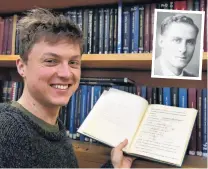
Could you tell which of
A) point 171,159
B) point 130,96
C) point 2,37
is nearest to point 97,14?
point 130,96

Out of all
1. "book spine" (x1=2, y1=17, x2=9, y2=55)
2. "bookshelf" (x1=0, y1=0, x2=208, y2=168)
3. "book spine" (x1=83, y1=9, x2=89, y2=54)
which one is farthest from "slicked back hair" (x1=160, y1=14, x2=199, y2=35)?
"book spine" (x1=2, y1=17, x2=9, y2=55)

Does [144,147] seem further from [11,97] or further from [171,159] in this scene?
[11,97]

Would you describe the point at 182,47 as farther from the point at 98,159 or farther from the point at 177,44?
the point at 98,159

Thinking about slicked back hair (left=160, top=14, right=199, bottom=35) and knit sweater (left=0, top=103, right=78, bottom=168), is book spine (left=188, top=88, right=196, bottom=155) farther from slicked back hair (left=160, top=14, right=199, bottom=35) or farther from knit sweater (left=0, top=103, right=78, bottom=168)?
knit sweater (left=0, top=103, right=78, bottom=168)

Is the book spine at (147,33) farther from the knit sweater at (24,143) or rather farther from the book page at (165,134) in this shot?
the knit sweater at (24,143)

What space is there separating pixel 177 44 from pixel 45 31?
0.44 metres

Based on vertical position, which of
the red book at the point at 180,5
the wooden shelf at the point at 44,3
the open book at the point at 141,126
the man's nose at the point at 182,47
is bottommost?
the open book at the point at 141,126

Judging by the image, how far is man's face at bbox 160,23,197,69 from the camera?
873mm

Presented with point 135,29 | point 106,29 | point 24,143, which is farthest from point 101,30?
point 24,143

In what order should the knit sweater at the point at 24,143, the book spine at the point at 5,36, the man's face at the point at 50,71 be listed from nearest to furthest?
the knit sweater at the point at 24,143 → the man's face at the point at 50,71 → the book spine at the point at 5,36

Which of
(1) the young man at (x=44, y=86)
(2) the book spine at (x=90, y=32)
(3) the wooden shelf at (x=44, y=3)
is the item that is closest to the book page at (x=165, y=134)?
(1) the young man at (x=44, y=86)

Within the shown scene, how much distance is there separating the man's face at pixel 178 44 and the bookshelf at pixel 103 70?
0.06m

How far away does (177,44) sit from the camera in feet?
2.91

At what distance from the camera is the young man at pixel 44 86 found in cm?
66
